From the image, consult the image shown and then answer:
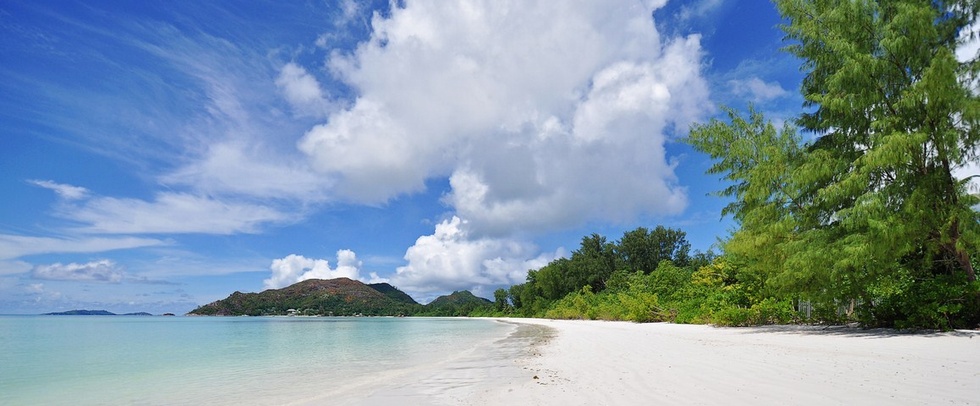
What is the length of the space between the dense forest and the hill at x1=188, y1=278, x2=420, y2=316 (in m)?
149

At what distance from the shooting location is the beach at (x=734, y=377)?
5648 millimetres

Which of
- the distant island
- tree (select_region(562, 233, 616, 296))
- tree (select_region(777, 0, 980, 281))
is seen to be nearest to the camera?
tree (select_region(777, 0, 980, 281))

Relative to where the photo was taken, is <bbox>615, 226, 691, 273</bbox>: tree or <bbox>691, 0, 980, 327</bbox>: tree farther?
<bbox>615, 226, 691, 273</bbox>: tree

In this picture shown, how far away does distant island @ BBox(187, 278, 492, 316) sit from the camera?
154625 millimetres

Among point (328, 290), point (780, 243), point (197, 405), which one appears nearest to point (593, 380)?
point (197, 405)

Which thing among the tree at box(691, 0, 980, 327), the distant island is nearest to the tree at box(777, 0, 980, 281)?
the tree at box(691, 0, 980, 327)

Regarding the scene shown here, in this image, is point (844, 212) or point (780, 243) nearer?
point (844, 212)

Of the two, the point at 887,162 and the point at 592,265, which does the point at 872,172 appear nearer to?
the point at 887,162

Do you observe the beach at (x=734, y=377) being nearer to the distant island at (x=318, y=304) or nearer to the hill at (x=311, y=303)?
the distant island at (x=318, y=304)

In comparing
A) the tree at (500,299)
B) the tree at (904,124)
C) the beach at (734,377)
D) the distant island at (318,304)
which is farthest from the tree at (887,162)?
the distant island at (318,304)

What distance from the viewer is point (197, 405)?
845 cm

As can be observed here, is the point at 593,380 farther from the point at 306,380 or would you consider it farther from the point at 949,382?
the point at 306,380

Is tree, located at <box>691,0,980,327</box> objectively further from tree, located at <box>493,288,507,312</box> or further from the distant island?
the distant island

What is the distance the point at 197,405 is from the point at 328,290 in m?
180
